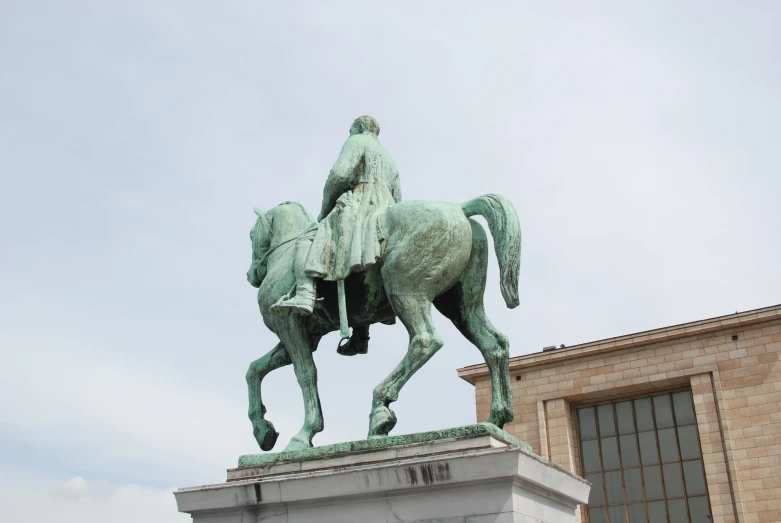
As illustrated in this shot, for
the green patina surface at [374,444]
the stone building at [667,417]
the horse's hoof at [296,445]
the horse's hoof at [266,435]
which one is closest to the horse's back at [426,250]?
the green patina surface at [374,444]

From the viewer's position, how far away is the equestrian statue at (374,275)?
6.79m

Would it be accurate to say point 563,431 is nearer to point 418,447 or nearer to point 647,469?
point 647,469

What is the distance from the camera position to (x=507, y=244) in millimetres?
6773

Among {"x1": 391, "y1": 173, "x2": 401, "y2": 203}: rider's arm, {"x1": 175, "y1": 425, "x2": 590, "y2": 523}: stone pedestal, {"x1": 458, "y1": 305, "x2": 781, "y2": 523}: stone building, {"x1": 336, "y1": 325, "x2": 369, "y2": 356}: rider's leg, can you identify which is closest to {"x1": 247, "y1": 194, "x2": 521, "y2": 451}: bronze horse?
{"x1": 336, "y1": 325, "x2": 369, "y2": 356}: rider's leg

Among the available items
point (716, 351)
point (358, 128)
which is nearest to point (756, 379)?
point (716, 351)

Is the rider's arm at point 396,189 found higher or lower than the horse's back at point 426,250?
higher

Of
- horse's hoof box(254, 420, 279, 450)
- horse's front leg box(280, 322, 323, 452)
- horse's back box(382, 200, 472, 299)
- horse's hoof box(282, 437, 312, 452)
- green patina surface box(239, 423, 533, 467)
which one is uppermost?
horse's back box(382, 200, 472, 299)

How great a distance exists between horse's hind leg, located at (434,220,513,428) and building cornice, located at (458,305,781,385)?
59.1ft

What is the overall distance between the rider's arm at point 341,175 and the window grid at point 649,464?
60.3 feet

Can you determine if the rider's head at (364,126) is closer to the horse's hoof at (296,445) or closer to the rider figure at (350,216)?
the rider figure at (350,216)

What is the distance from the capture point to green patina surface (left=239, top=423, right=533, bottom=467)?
602 cm

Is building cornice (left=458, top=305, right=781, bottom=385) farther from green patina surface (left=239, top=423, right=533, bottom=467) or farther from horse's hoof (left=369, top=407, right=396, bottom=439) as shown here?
horse's hoof (left=369, top=407, right=396, bottom=439)

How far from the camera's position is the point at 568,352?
990 inches

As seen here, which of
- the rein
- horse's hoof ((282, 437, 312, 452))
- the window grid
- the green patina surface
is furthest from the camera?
the window grid
